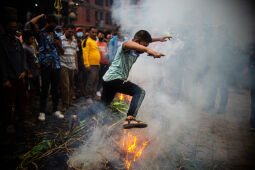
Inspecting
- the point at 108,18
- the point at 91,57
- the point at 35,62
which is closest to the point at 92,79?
the point at 91,57

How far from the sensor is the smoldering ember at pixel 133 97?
3.11m

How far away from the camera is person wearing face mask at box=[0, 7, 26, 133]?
10.6ft

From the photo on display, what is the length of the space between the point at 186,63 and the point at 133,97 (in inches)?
175

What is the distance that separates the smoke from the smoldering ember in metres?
0.04

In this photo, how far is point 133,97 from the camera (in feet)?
11.1

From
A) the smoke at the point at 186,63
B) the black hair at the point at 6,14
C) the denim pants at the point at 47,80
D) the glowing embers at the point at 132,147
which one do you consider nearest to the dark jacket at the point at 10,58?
the black hair at the point at 6,14

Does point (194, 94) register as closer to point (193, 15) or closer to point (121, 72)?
point (193, 15)

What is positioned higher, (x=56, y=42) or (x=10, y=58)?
(x=56, y=42)

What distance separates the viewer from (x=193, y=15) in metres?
7.55

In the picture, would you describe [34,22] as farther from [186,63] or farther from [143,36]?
[186,63]

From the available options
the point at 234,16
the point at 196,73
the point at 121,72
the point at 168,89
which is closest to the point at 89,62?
the point at 121,72

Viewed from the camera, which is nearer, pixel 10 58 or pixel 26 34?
pixel 10 58

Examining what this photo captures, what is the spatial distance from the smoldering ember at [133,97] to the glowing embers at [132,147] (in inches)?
0.7

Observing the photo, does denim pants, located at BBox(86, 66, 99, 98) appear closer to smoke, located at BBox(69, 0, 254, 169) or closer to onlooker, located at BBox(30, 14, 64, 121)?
onlooker, located at BBox(30, 14, 64, 121)
